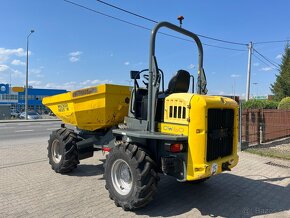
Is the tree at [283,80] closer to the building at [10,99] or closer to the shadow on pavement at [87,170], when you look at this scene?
the shadow on pavement at [87,170]

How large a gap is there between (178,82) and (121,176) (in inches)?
76.5

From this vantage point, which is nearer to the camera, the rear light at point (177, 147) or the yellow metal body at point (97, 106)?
the rear light at point (177, 147)

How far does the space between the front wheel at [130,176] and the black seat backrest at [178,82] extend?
1275mm

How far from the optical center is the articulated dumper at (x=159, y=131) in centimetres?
460

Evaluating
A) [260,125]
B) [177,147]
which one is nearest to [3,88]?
[260,125]

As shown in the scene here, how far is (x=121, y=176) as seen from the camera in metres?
5.30

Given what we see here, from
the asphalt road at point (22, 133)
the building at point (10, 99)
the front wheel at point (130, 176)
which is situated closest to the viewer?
the front wheel at point (130, 176)

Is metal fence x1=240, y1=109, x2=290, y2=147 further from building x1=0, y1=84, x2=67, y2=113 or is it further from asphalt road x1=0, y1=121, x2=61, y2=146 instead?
building x1=0, y1=84, x2=67, y2=113

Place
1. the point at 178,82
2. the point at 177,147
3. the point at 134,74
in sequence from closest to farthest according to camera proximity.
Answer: the point at 177,147 < the point at 178,82 < the point at 134,74

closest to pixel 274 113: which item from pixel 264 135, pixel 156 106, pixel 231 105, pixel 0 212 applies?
pixel 264 135

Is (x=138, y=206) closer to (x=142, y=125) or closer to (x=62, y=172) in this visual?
(x=142, y=125)

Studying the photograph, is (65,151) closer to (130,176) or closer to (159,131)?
(130,176)

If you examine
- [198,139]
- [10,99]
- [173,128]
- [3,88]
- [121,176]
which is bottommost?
[121,176]

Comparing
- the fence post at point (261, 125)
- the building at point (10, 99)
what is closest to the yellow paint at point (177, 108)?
the fence post at point (261, 125)
